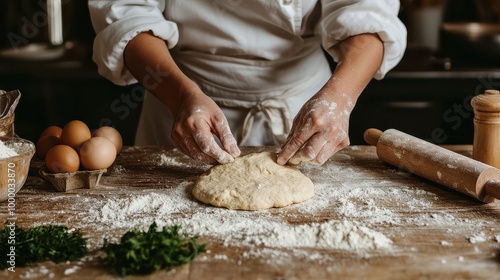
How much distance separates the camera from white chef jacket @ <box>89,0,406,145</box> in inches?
72.2

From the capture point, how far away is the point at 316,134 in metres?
1.56

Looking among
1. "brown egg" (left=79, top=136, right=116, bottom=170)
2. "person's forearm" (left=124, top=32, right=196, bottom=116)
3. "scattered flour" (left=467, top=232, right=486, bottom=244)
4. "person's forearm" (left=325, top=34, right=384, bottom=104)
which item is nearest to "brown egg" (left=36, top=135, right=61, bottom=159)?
"brown egg" (left=79, top=136, right=116, bottom=170)

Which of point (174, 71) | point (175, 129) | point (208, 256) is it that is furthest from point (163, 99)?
point (208, 256)

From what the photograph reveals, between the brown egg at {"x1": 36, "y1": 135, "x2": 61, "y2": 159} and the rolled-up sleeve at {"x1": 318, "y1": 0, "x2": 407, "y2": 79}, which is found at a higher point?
the rolled-up sleeve at {"x1": 318, "y1": 0, "x2": 407, "y2": 79}

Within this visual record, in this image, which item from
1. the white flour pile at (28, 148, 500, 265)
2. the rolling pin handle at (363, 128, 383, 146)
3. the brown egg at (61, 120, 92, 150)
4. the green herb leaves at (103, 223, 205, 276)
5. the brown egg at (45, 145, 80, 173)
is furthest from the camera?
the rolling pin handle at (363, 128, 383, 146)

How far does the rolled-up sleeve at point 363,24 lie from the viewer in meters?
1.81

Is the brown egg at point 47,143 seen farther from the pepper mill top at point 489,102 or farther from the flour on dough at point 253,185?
the pepper mill top at point 489,102

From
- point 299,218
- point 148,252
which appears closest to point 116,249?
point 148,252

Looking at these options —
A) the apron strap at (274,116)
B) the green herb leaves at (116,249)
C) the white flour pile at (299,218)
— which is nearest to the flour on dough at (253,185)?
the white flour pile at (299,218)

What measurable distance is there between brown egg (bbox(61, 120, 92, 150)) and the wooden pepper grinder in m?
1.09

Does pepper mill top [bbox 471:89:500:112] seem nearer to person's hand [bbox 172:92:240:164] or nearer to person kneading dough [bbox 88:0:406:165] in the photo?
person kneading dough [bbox 88:0:406:165]

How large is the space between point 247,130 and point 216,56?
271 millimetres

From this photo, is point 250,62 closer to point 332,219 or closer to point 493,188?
point 332,219

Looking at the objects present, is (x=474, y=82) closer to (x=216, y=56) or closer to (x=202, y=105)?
(x=216, y=56)
